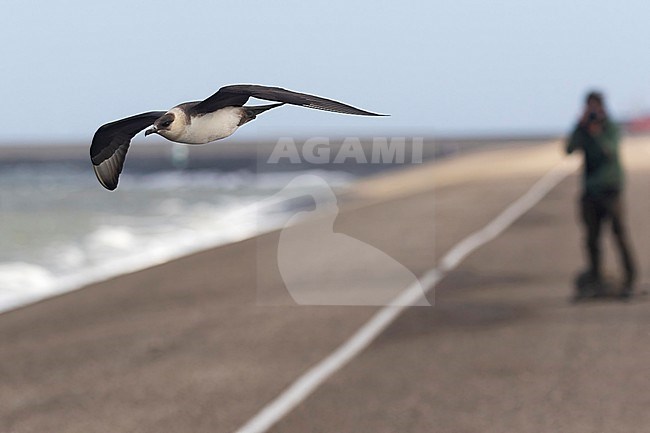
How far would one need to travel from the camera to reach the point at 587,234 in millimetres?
22359

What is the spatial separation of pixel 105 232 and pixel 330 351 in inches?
A: 1545

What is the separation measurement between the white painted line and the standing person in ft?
31.2

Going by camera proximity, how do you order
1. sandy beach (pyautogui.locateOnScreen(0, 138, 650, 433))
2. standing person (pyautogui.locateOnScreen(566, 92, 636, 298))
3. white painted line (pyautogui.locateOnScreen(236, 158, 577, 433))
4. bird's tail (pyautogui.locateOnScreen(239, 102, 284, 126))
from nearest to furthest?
bird's tail (pyautogui.locateOnScreen(239, 102, 284, 126)) → standing person (pyautogui.locateOnScreen(566, 92, 636, 298)) → sandy beach (pyautogui.locateOnScreen(0, 138, 650, 433)) → white painted line (pyautogui.locateOnScreen(236, 158, 577, 433))

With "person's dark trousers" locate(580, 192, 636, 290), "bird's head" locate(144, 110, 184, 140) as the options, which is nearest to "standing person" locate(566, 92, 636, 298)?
"person's dark trousers" locate(580, 192, 636, 290)

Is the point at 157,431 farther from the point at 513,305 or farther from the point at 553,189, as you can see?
the point at 553,189

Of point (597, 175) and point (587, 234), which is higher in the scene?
point (597, 175)

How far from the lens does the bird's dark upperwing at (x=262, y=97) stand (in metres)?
1.37

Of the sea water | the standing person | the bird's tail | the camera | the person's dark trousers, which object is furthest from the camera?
the sea water

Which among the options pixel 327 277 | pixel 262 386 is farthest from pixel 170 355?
pixel 327 277

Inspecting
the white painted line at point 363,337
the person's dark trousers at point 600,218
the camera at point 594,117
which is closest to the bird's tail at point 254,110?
the camera at point 594,117

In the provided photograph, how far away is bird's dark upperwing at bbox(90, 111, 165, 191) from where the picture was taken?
1.50m

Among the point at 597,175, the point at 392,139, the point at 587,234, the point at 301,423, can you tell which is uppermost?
the point at 392,139

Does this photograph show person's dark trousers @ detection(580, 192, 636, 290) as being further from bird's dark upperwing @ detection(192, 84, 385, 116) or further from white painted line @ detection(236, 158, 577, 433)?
bird's dark upperwing @ detection(192, 84, 385, 116)

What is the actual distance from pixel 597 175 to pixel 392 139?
19.6m
